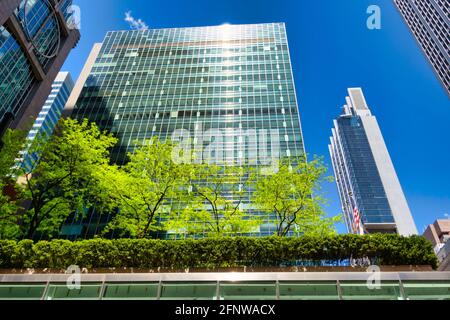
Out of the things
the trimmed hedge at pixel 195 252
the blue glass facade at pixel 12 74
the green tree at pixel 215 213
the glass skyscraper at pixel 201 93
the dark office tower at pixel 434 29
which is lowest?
the trimmed hedge at pixel 195 252

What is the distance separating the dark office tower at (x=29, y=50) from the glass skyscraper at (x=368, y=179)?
11350cm

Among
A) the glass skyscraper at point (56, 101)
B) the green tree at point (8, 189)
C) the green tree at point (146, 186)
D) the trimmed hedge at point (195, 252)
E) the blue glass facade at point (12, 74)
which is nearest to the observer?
the trimmed hedge at point (195, 252)

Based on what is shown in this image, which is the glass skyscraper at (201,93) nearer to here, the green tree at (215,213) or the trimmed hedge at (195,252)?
the green tree at (215,213)

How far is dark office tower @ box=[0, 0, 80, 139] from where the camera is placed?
33.2m

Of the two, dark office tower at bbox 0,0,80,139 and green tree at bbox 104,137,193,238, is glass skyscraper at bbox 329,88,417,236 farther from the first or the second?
green tree at bbox 104,137,193,238

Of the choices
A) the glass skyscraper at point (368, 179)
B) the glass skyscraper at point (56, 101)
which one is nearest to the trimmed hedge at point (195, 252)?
the glass skyscraper at point (368, 179)

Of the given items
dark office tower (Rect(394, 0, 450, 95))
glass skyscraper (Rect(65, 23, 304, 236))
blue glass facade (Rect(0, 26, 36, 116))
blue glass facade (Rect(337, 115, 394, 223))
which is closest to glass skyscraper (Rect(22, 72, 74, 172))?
glass skyscraper (Rect(65, 23, 304, 236))

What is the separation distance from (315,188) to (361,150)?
150m

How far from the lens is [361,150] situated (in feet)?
510

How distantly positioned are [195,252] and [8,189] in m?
12.9

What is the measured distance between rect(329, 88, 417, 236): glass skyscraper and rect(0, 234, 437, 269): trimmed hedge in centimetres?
11617

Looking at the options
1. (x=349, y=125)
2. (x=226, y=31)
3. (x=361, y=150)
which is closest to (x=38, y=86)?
(x=226, y=31)

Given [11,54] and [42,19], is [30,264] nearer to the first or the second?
[11,54]

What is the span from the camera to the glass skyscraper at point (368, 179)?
13100 centimetres
